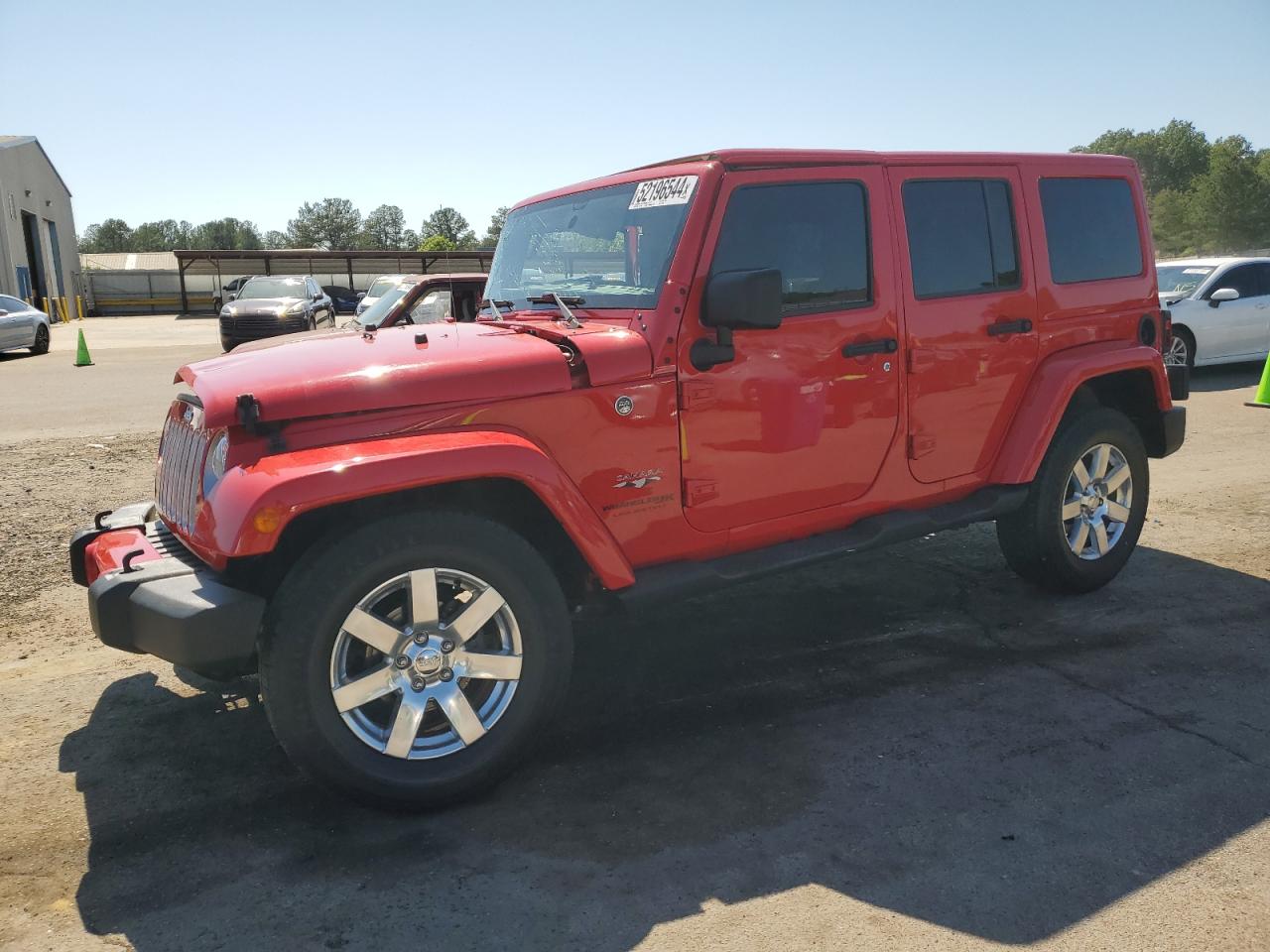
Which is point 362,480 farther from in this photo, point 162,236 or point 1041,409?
point 162,236

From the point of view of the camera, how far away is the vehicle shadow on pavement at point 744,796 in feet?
8.80

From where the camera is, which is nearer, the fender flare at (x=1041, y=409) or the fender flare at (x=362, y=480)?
the fender flare at (x=362, y=480)

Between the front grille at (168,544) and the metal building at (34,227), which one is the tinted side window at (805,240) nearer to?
the front grille at (168,544)

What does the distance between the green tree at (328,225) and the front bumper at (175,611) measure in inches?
5307

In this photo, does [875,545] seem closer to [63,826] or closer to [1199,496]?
[63,826]

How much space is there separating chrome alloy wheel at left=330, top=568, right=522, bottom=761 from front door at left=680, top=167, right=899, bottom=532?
0.93 metres

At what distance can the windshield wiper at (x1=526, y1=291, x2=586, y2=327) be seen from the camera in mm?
3809

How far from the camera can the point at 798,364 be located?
152 inches

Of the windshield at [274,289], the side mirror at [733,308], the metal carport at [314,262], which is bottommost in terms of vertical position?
the side mirror at [733,308]

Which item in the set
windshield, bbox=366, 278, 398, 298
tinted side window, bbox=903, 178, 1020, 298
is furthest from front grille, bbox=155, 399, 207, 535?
windshield, bbox=366, 278, 398, 298

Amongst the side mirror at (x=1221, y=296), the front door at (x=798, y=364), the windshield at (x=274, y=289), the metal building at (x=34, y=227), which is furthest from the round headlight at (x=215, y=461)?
the metal building at (x=34, y=227)

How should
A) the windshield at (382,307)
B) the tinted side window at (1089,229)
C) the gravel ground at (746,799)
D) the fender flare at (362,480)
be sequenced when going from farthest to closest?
1. the windshield at (382,307)
2. the tinted side window at (1089,229)
3. the fender flare at (362,480)
4. the gravel ground at (746,799)

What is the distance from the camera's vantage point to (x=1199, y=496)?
6.86 m

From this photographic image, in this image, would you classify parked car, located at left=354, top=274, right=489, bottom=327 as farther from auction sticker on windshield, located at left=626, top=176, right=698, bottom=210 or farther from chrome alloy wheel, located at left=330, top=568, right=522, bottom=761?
chrome alloy wheel, located at left=330, top=568, right=522, bottom=761
